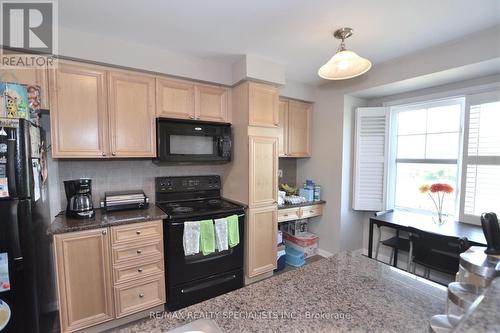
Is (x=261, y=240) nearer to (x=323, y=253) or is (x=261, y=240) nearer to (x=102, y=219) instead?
(x=323, y=253)

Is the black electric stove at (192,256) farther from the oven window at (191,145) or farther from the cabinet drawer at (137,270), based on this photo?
the oven window at (191,145)

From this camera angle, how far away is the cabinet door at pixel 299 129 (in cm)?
319

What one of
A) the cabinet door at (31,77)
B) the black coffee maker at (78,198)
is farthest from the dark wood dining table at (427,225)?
the cabinet door at (31,77)

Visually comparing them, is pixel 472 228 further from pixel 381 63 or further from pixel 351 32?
pixel 351 32

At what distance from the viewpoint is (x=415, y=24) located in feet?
5.82

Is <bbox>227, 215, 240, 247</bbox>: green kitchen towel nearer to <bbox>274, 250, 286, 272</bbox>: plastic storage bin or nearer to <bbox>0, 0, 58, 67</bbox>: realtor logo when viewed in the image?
<bbox>274, 250, 286, 272</bbox>: plastic storage bin

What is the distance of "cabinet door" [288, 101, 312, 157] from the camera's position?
3191mm

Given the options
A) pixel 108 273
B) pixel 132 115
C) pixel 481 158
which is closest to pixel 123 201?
pixel 108 273

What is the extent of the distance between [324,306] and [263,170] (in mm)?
1777

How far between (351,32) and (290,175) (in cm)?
215

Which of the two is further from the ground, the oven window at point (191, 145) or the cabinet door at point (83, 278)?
the oven window at point (191, 145)

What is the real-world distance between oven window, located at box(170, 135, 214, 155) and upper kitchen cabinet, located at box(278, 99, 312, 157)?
3.44ft

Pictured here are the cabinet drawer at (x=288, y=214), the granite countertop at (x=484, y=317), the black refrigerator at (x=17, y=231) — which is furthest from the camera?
the cabinet drawer at (x=288, y=214)

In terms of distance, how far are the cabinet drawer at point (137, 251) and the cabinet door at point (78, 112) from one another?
0.84 metres
